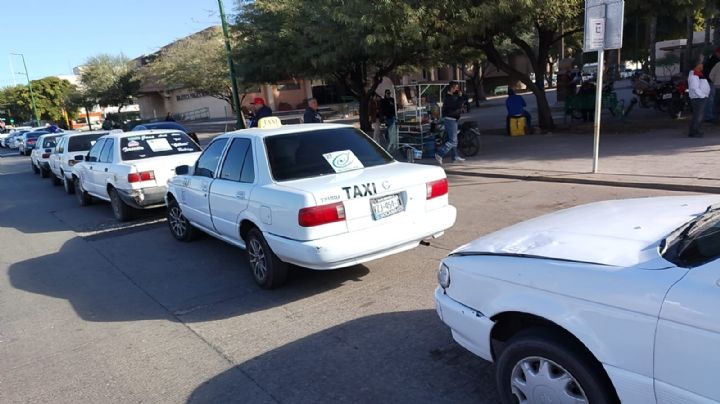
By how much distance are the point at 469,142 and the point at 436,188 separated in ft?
28.6

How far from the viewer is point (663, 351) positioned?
2062mm

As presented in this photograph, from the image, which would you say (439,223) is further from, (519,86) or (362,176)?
(519,86)

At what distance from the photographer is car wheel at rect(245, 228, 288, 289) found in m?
5.20

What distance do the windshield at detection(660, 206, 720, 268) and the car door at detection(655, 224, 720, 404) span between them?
1.6 inches

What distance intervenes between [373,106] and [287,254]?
14.6 meters

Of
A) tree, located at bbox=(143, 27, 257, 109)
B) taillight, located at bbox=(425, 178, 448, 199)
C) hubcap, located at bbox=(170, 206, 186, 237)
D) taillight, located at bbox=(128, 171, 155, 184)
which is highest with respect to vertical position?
tree, located at bbox=(143, 27, 257, 109)

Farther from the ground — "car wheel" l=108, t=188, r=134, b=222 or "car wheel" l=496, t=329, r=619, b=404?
"car wheel" l=496, t=329, r=619, b=404

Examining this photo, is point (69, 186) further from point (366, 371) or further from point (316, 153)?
point (366, 371)

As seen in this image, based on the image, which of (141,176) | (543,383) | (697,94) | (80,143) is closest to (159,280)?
(141,176)

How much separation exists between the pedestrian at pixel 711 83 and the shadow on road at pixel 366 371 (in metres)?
12.7

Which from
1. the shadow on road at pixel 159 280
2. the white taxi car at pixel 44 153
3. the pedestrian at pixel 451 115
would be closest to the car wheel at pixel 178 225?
the shadow on road at pixel 159 280

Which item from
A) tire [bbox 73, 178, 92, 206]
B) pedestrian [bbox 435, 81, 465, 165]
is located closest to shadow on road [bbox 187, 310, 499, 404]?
pedestrian [bbox 435, 81, 465, 165]

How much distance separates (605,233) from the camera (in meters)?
2.75

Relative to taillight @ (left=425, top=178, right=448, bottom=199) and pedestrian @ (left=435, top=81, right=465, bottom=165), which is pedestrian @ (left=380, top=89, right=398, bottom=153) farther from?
taillight @ (left=425, top=178, right=448, bottom=199)
